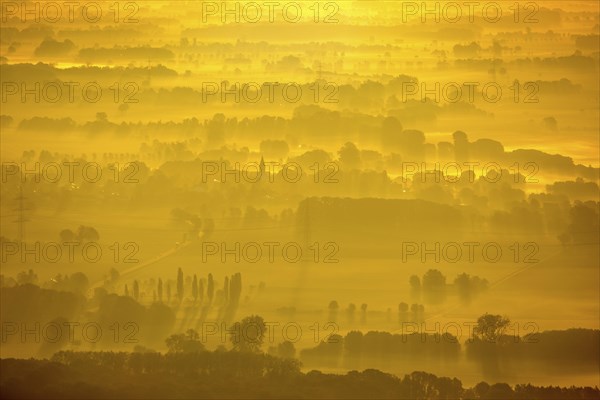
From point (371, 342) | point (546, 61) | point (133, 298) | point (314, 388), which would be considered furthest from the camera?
point (546, 61)

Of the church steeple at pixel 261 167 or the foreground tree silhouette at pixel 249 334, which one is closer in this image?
the foreground tree silhouette at pixel 249 334

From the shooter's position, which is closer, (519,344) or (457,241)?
(519,344)

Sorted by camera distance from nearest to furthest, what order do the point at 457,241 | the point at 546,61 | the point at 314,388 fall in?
1. the point at 314,388
2. the point at 457,241
3. the point at 546,61

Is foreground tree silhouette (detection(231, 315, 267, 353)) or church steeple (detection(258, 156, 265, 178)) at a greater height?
church steeple (detection(258, 156, 265, 178))

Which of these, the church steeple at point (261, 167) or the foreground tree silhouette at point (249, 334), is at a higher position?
the church steeple at point (261, 167)

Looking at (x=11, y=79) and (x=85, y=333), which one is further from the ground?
(x=11, y=79)

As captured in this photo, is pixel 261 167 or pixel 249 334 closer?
pixel 249 334

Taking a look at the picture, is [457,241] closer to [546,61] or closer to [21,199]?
[21,199]

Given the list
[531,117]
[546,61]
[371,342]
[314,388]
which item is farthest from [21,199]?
[546,61]

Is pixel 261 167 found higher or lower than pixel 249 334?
higher

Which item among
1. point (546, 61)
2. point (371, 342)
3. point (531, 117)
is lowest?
point (371, 342)

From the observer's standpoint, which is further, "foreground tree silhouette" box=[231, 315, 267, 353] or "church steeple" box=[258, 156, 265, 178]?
"church steeple" box=[258, 156, 265, 178]
